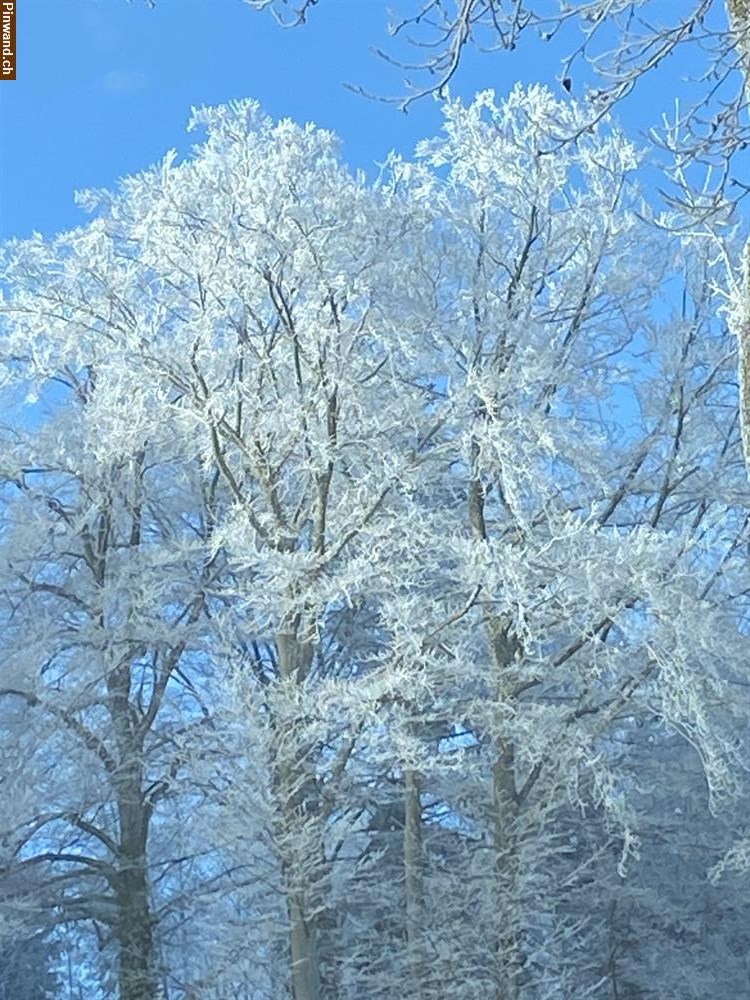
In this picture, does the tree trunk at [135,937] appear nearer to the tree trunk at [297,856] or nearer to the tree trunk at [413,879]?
the tree trunk at [297,856]

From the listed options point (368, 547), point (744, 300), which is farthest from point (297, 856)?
point (744, 300)

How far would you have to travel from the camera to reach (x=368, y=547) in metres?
12.4

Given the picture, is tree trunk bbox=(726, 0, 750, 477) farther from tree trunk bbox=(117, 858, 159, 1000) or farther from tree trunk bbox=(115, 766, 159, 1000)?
tree trunk bbox=(117, 858, 159, 1000)

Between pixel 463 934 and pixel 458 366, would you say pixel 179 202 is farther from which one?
pixel 463 934

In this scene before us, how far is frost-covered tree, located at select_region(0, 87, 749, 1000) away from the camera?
481 inches

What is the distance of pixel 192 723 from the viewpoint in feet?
48.4

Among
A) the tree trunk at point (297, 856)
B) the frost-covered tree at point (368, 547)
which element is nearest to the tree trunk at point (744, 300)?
the frost-covered tree at point (368, 547)

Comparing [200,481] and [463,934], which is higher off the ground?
[200,481]

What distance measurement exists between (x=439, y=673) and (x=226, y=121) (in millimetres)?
5630

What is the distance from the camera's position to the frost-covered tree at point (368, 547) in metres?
12.2

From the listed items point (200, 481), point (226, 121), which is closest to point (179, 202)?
point (226, 121)

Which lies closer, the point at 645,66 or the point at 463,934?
the point at 645,66

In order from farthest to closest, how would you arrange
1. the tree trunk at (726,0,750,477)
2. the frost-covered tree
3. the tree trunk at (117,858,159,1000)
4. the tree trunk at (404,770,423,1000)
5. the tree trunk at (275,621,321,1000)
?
the tree trunk at (117,858,159,1000)
the tree trunk at (404,770,423,1000)
the frost-covered tree
the tree trunk at (275,621,321,1000)
the tree trunk at (726,0,750,477)

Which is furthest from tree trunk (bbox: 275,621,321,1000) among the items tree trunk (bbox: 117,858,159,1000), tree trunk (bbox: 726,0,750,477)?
tree trunk (bbox: 726,0,750,477)
